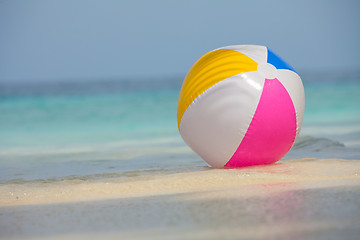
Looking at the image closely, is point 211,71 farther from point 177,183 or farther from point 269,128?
point 177,183

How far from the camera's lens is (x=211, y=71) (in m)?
5.15

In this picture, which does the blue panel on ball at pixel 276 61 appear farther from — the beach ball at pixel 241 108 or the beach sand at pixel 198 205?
the beach sand at pixel 198 205

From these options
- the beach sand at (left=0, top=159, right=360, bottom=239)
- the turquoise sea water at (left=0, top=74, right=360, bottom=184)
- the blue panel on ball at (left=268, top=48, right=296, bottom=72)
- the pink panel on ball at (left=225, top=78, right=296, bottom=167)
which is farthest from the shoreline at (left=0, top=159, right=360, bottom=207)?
the blue panel on ball at (left=268, top=48, right=296, bottom=72)

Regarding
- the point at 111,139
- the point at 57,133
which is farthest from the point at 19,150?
the point at 57,133

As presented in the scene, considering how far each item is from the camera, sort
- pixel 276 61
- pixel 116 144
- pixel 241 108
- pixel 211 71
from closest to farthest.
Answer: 1. pixel 241 108
2. pixel 211 71
3. pixel 276 61
4. pixel 116 144

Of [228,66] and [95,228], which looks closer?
[95,228]

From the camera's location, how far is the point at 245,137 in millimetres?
4957

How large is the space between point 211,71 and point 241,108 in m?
0.47

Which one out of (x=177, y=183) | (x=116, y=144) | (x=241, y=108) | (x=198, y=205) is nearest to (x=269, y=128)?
(x=241, y=108)

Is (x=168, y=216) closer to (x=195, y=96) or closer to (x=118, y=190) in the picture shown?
(x=118, y=190)

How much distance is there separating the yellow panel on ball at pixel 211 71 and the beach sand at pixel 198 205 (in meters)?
0.71

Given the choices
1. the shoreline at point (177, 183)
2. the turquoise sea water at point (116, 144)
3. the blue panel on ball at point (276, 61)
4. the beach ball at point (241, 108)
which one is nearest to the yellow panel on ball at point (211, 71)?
the beach ball at point (241, 108)

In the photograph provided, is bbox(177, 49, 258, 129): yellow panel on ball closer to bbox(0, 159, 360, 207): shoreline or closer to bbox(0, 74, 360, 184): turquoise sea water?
bbox(0, 159, 360, 207): shoreline

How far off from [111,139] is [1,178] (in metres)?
3.88
